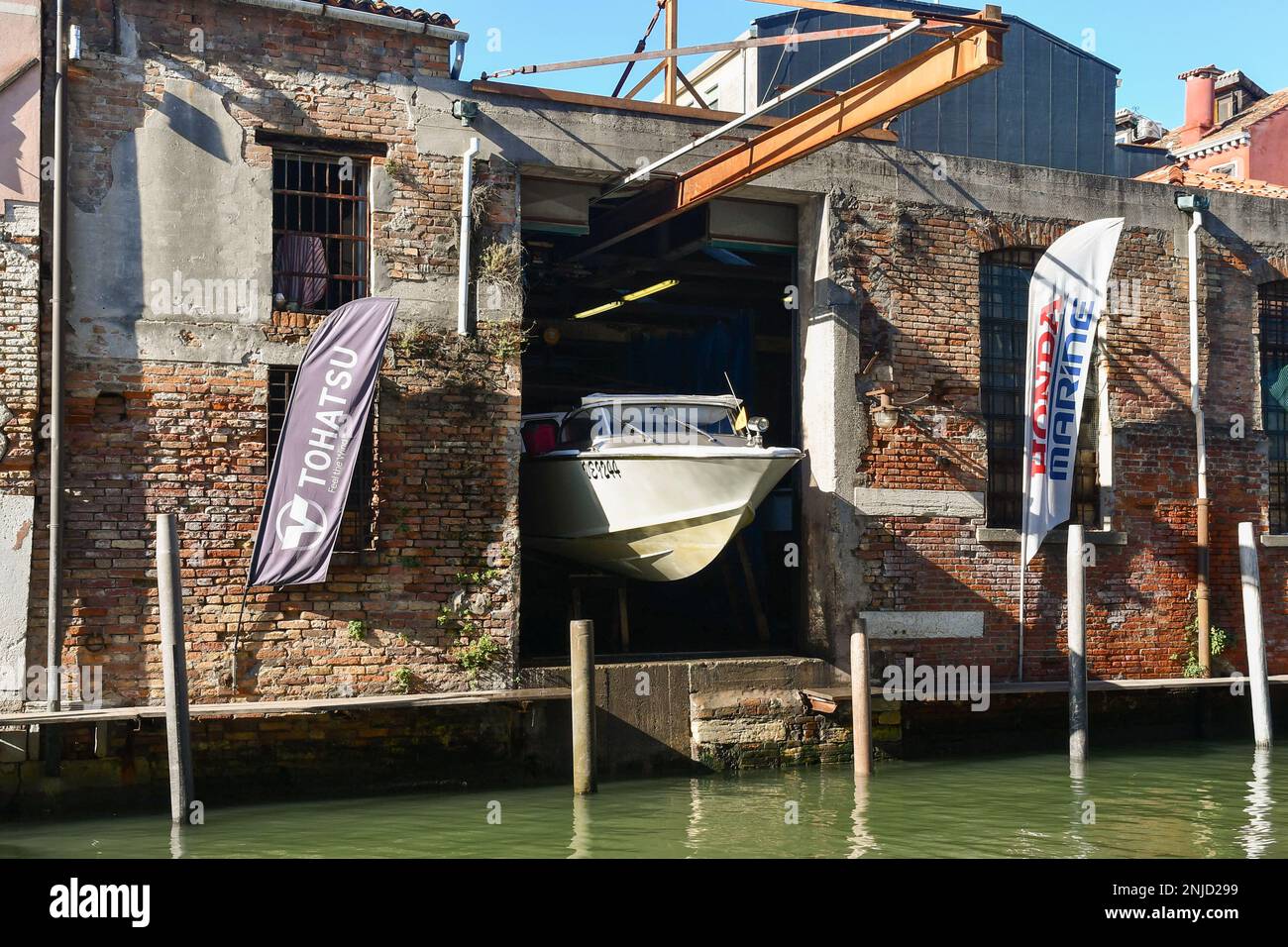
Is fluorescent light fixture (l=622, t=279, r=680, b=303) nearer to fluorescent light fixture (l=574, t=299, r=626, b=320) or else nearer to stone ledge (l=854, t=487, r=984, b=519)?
fluorescent light fixture (l=574, t=299, r=626, b=320)

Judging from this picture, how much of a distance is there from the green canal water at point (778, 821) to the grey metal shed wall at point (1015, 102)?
1267 centimetres

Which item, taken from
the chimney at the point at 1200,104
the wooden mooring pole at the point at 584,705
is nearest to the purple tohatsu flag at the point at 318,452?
the wooden mooring pole at the point at 584,705

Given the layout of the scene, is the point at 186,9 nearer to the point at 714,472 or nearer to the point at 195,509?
the point at 195,509

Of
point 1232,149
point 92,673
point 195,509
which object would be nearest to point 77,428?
point 195,509

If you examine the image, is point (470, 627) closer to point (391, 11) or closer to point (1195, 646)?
point (391, 11)

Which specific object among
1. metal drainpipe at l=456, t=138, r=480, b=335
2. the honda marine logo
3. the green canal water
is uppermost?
metal drainpipe at l=456, t=138, r=480, b=335

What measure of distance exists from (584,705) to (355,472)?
2.79m

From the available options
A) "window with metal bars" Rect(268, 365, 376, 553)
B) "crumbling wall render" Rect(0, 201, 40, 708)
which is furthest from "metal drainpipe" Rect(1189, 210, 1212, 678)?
"crumbling wall render" Rect(0, 201, 40, 708)

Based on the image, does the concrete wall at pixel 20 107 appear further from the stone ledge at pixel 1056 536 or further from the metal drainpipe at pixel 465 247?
the stone ledge at pixel 1056 536

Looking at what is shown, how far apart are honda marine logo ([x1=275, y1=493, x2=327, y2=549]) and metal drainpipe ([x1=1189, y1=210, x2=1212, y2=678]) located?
30.6 ft

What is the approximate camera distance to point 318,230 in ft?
41.0

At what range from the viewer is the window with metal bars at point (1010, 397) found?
14961 millimetres

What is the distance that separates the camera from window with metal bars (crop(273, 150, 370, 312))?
1229 cm
